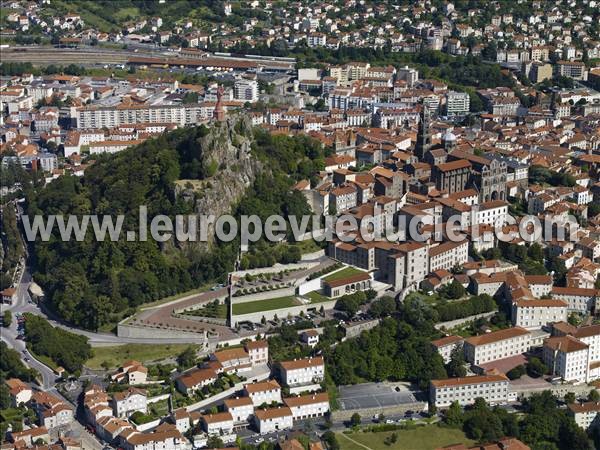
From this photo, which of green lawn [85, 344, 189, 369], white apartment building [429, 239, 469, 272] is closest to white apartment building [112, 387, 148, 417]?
green lawn [85, 344, 189, 369]

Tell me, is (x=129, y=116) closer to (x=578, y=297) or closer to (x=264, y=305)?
(x=264, y=305)

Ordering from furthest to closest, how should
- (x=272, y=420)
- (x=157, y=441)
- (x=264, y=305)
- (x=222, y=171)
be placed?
(x=222, y=171), (x=264, y=305), (x=272, y=420), (x=157, y=441)

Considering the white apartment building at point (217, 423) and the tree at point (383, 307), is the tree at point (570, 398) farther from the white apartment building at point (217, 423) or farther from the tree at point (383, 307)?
the white apartment building at point (217, 423)

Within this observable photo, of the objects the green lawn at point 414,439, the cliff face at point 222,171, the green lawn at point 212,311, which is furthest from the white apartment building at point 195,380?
the cliff face at point 222,171

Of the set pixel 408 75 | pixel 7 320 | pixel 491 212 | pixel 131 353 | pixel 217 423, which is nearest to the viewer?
pixel 217 423

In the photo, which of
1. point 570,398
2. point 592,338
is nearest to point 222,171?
point 592,338

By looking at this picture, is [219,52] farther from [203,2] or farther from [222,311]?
[222,311]

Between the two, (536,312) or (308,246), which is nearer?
(536,312)

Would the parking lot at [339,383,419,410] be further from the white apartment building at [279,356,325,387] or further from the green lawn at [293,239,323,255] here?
the green lawn at [293,239,323,255]
